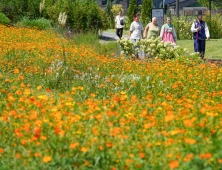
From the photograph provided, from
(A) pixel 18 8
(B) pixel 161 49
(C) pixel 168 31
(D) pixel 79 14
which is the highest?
(A) pixel 18 8

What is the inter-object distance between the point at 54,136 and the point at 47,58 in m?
4.83

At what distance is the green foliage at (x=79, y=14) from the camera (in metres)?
19.8

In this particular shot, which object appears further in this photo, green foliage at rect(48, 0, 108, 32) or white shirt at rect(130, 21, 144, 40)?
green foliage at rect(48, 0, 108, 32)

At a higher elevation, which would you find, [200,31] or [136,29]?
[136,29]

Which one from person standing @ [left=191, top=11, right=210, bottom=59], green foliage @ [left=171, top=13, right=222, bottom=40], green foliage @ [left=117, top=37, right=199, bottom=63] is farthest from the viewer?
green foliage @ [left=171, top=13, right=222, bottom=40]

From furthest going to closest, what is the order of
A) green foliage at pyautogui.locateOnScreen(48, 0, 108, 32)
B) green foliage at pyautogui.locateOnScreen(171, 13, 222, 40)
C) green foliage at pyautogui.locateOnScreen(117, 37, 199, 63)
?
green foliage at pyautogui.locateOnScreen(171, 13, 222, 40) → green foliage at pyautogui.locateOnScreen(48, 0, 108, 32) → green foliage at pyautogui.locateOnScreen(117, 37, 199, 63)

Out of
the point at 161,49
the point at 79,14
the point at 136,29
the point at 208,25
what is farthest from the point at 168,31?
the point at 208,25

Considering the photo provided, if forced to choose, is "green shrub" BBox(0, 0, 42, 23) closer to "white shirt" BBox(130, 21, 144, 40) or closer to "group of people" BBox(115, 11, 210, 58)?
"white shirt" BBox(130, 21, 144, 40)

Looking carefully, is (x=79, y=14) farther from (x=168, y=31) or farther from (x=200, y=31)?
(x=200, y=31)

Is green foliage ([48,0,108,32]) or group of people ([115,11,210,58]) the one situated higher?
green foliage ([48,0,108,32])

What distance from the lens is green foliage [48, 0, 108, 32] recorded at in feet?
65.0

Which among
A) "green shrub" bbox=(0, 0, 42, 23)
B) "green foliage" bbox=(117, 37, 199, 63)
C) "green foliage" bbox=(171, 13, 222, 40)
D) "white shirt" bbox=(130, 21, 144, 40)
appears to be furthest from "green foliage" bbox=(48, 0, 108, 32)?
"green foliage" bbox=(117, 37, 199, 63)

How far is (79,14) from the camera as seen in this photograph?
19.9m

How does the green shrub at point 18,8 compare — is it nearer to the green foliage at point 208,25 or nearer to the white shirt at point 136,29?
the green foliage at point 208,25
